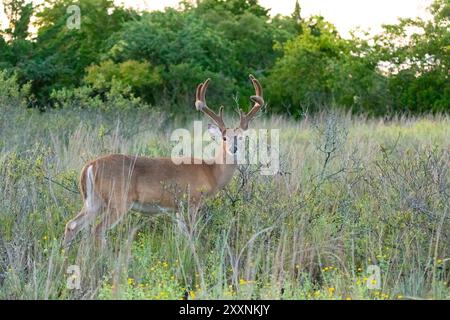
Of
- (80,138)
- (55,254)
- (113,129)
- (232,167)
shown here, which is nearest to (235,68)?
(113,129)

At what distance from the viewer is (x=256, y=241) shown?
552cm

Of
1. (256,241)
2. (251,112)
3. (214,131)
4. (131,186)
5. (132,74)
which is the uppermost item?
(132,74)

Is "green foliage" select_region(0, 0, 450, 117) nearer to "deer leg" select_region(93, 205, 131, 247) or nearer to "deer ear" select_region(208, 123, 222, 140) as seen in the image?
"deer ear" select_region(208, 123, 222, 140)

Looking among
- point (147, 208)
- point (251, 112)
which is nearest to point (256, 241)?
point (147, 208)

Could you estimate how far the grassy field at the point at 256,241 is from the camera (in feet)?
15.2

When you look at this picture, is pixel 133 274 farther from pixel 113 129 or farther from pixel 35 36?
pixel 35 36

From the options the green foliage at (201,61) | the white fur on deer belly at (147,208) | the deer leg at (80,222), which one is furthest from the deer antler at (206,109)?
the green foliage at (201,61)

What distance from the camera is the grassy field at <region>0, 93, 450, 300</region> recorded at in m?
4.63

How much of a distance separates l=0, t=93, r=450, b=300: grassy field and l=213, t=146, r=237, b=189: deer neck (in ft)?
0.33

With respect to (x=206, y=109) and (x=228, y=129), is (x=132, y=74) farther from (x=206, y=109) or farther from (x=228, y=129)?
(x=228, y=129)

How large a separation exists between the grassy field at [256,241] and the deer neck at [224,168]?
0.10 m

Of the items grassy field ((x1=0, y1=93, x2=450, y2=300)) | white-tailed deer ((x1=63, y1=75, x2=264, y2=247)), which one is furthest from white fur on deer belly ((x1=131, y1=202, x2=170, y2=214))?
grassy field ((x1=0, y1=93, x2=450, y2=300))

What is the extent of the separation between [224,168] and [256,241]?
1.68 m

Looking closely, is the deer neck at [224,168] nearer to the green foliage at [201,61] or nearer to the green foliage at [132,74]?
the green foliage at [201,61]
